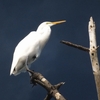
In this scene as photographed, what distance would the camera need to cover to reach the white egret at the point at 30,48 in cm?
934

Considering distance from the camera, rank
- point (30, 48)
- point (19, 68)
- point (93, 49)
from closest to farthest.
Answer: point (93, 49) → point (19, 68) → point (30, 48)

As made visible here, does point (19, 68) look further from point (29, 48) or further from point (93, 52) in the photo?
point (93, 52)

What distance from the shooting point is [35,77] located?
641 centimetres

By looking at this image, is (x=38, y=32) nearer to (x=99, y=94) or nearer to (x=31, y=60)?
(x=31, y=60)

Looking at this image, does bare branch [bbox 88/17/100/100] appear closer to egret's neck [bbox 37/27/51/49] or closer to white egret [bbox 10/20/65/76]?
white egret [bbox 10/20/65/76]

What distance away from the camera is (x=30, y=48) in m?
9.73

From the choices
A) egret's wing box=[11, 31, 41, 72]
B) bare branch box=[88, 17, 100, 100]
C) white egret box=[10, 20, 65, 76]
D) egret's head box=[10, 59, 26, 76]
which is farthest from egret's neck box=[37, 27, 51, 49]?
bare branch box=[88, 17, 100, 100]

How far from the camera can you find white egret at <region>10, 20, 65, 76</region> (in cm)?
934

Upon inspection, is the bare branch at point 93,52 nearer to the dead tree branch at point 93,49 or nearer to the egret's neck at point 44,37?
the dead tree branch at point 93,49

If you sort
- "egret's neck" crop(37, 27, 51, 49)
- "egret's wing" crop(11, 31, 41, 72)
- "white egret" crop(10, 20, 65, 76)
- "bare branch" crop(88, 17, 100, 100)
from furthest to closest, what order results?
"egret's neck" crop(37, 27, 51, 49), "egret's wing" crop(11, 31, 41, 72), "white egret" crop(10, 20, 65, 76), "bare branch" crop(88, 17, 100, 100)

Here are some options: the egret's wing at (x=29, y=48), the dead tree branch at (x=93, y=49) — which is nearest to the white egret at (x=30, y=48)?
the egret's wing at (x=29, y=48)

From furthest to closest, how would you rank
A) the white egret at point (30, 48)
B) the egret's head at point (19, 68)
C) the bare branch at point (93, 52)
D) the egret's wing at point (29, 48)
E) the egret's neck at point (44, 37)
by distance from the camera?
the egret's neck at point (44, 37)
the egret's wing at point (29, 48)
the white egret at point (30, 48)
the egret's head at point (19, 68)
the bare branch at point (93, 52)

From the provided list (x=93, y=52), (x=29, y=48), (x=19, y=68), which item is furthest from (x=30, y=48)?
(x=93, y=52)

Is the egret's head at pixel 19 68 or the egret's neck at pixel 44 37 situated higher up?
the egret's neck at pixel 44 37
